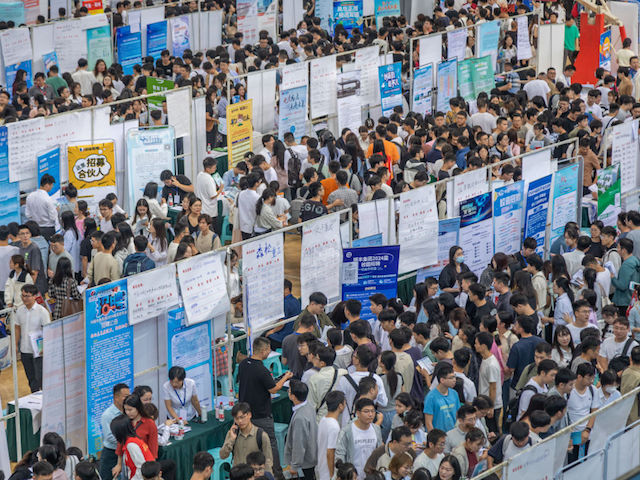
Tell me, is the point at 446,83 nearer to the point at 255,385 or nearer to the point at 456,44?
the point at 456,44

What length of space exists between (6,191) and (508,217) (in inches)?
248

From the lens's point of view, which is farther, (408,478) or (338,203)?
(338,203)

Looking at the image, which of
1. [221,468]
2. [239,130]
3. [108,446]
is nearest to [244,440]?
[221,468]

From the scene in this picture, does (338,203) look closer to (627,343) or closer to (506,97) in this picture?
(627,343)

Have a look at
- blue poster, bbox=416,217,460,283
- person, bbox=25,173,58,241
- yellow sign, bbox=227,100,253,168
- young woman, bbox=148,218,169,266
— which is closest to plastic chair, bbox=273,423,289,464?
young woman, bbox=148,218,169,266

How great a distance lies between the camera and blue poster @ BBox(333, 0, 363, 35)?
24.8 m

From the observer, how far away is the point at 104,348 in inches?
413

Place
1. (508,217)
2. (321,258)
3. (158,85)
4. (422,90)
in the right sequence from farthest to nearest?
(422,90) < (158,85) < (508,217) < (321,258)

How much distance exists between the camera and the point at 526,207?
14.1m

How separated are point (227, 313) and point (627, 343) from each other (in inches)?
148

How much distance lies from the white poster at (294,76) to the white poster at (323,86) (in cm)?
16

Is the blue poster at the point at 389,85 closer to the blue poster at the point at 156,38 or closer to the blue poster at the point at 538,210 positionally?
the blue poster at the point at 156,38

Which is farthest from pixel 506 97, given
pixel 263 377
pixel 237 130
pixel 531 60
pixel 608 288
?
pixel 263 377

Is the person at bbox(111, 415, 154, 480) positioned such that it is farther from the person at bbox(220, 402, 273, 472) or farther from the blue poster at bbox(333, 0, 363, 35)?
the blue poster at bbox(333, 0, 363, 35)
